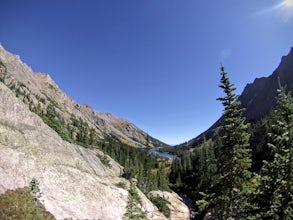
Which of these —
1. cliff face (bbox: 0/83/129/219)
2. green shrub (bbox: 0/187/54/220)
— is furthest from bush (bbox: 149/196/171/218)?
green shrub (bbox: 0/187/54/220)

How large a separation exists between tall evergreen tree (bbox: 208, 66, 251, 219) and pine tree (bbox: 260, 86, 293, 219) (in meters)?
1.72

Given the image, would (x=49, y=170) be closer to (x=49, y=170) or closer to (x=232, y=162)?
(x=49, y=170)

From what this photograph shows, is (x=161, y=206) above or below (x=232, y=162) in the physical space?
below

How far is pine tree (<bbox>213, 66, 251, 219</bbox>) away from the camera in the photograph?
61.6ft

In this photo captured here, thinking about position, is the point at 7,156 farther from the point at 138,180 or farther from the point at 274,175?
the point at 138,180

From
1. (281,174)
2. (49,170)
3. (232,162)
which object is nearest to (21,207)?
(49,170)

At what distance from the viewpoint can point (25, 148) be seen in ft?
139

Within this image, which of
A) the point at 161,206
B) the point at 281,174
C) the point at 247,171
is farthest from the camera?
the point at 161,206

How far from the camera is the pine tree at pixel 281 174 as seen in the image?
1748cm

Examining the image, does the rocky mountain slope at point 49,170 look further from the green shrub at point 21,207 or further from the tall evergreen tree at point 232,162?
the tall evergreen tree at point 232,162

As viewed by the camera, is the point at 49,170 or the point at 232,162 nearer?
the point at 232,162

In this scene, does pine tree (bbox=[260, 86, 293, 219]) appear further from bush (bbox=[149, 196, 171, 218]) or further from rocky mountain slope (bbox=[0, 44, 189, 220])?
bush (bbox=[149, 196, 171, 218])

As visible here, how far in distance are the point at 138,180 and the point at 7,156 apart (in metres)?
46.1

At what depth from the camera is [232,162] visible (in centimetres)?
1894
